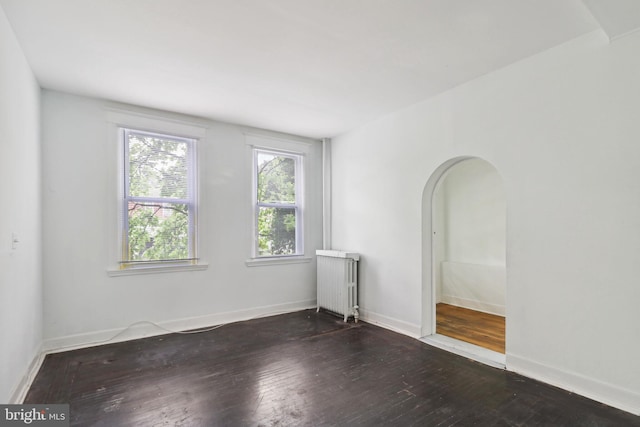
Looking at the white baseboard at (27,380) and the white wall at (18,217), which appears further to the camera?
the white baseboard at (27,380)

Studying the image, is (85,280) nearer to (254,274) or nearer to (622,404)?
(254,274)

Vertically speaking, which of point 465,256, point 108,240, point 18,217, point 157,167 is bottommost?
point 465,256

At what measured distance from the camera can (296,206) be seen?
501 centimetres

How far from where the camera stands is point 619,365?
227 centimetres

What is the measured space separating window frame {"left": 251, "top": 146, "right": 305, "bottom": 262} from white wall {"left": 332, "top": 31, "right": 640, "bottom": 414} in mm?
2071

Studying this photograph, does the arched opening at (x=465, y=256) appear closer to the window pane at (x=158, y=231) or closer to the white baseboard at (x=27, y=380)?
the window pane at (x=158, y=231)

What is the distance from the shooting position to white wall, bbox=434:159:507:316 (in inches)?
190

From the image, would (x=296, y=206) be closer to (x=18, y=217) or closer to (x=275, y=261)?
(x=275, y=261)

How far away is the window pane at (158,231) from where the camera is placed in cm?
380

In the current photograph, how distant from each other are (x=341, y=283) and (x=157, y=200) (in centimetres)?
249

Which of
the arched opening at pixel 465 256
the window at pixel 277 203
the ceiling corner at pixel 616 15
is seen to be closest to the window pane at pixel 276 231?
the window at pixel 277 203

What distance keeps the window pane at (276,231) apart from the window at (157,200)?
3.10ft

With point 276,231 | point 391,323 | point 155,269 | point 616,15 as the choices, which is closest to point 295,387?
point 391,323

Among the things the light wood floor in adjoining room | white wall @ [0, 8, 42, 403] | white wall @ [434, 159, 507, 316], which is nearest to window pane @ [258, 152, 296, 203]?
white wall @ [434, 159, 507, 316]
